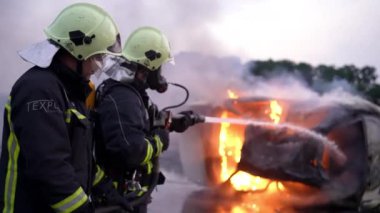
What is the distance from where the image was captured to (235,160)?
623cm

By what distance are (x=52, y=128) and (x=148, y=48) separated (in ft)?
5.86

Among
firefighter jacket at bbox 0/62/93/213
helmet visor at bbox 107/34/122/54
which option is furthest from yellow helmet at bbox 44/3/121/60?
firefighter jacket at bbox 0/62/93/213

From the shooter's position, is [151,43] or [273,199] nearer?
[151,43]

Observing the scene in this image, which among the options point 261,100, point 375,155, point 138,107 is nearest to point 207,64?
point 261,100

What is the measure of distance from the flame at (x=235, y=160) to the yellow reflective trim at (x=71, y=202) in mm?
3998

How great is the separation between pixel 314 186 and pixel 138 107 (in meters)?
3.17

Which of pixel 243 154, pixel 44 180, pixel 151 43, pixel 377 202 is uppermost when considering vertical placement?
pixel 151 43

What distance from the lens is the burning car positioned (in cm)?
557

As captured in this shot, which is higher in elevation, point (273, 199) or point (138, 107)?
point (138, 107)

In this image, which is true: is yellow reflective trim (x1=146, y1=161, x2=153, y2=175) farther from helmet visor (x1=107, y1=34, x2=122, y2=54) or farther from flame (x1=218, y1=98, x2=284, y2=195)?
flame (x1=218, y1=98, x2=284, y2=195)

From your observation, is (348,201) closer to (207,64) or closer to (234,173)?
(234,173)

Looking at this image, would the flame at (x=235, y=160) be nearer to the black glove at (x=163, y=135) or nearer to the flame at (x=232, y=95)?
the flame at (x=232, y=95)

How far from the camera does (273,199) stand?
6168mm

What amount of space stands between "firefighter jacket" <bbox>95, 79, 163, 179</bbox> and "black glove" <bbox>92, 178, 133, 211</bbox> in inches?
6.2
